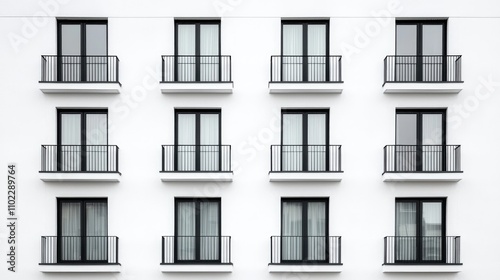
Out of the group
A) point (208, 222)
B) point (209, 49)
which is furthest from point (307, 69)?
→ point (208, 222)

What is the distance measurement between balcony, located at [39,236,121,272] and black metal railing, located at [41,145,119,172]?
2190 millimetres

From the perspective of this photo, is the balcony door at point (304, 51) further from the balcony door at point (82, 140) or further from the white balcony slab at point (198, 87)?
the balcony door at point (82, 140)

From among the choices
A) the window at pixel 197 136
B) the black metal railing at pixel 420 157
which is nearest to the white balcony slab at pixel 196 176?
the window at pixel 197 136

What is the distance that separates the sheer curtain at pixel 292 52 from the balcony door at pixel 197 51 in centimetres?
214

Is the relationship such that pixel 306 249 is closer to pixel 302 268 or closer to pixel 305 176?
pixel 302 268

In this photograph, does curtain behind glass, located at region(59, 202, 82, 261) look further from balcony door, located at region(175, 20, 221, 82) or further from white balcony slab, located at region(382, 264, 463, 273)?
white balcony slab, located at region(382, 264, 463, 273)

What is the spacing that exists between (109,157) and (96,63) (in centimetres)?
305

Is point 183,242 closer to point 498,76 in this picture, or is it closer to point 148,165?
point 148,165

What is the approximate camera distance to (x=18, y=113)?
20.8 m

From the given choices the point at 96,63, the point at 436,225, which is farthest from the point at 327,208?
the point at 96,63

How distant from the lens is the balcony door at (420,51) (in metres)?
20.9

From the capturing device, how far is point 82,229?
68.2 feet

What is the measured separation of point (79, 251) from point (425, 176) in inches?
436

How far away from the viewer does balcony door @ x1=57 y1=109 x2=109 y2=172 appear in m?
20.7
